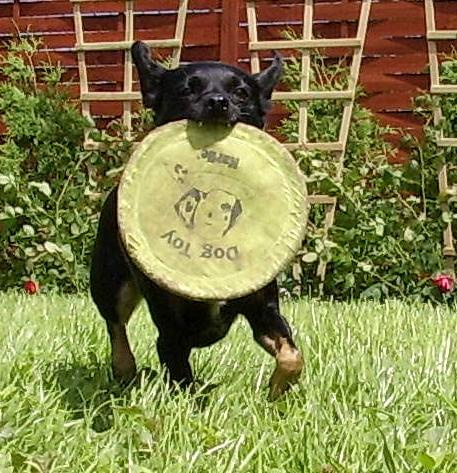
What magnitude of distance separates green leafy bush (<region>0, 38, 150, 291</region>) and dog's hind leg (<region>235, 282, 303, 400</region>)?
4.50m

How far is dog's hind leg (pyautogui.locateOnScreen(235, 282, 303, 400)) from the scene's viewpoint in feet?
11.8

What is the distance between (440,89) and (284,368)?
4.57 metres

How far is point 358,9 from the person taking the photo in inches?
338

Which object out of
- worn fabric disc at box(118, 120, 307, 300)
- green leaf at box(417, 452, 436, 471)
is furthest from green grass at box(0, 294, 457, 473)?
worn fabric disc at box(118, 120, 307, 300)

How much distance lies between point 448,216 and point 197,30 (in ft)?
8.01

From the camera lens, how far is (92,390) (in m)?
3.82

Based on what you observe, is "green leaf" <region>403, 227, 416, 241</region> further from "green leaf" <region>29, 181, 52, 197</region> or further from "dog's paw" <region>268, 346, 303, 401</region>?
"dog's paw" <region>268, 346, 303, 401</region>

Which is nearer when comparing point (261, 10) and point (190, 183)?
point (190, 183)

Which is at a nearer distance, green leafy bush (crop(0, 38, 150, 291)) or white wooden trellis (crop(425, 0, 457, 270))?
white wooden trellis (crop(425, 0, 457, 270))

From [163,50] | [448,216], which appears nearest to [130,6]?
[163,50]

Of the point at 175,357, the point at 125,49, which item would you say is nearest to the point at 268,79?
the point at 175,357

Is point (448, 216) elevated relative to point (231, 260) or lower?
lower

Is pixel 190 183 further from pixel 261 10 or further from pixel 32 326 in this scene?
pixel 261 10

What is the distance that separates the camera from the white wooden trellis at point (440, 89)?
7.81 metres
